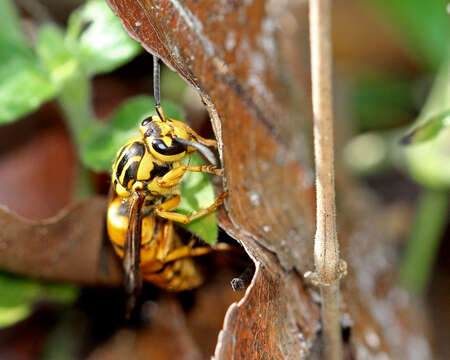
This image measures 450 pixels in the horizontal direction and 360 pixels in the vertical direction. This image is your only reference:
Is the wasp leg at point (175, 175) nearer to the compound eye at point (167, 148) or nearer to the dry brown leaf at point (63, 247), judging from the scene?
the compound eye at point (167, 148)

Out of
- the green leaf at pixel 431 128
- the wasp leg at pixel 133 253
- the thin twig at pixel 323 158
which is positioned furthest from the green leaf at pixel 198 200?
the green leaf at pixel 431 128

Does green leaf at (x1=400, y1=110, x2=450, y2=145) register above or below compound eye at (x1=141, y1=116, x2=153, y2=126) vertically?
below

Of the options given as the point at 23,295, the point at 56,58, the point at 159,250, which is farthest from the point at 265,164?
the point at 23,295

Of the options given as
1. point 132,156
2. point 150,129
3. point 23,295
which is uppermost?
point 150,129

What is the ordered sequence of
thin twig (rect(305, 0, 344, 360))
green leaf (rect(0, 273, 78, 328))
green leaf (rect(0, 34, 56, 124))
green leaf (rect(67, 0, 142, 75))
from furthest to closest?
1. green leaf (rect(0, 273, 78, 328))
2. green leaf (rect(67, 0, 142, 75))
3. green leaf (rect(0, 34, 56, 124))
4. thin twig (rect(305, 0, 344, 360))

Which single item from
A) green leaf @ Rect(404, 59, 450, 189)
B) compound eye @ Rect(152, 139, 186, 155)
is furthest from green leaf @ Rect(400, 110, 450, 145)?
compound eye @ Rect(152, 139, 186, 155)

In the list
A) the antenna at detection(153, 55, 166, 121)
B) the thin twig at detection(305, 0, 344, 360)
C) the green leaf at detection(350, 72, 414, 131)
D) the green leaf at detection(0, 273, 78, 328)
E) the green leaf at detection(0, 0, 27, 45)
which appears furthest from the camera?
the green leaf at detection(350, 72, 414, 131)

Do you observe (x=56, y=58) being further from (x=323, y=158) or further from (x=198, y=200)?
(x=323, y=158)

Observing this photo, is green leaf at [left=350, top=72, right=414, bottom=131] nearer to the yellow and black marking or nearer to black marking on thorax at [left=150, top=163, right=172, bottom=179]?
the yellow and black marking
